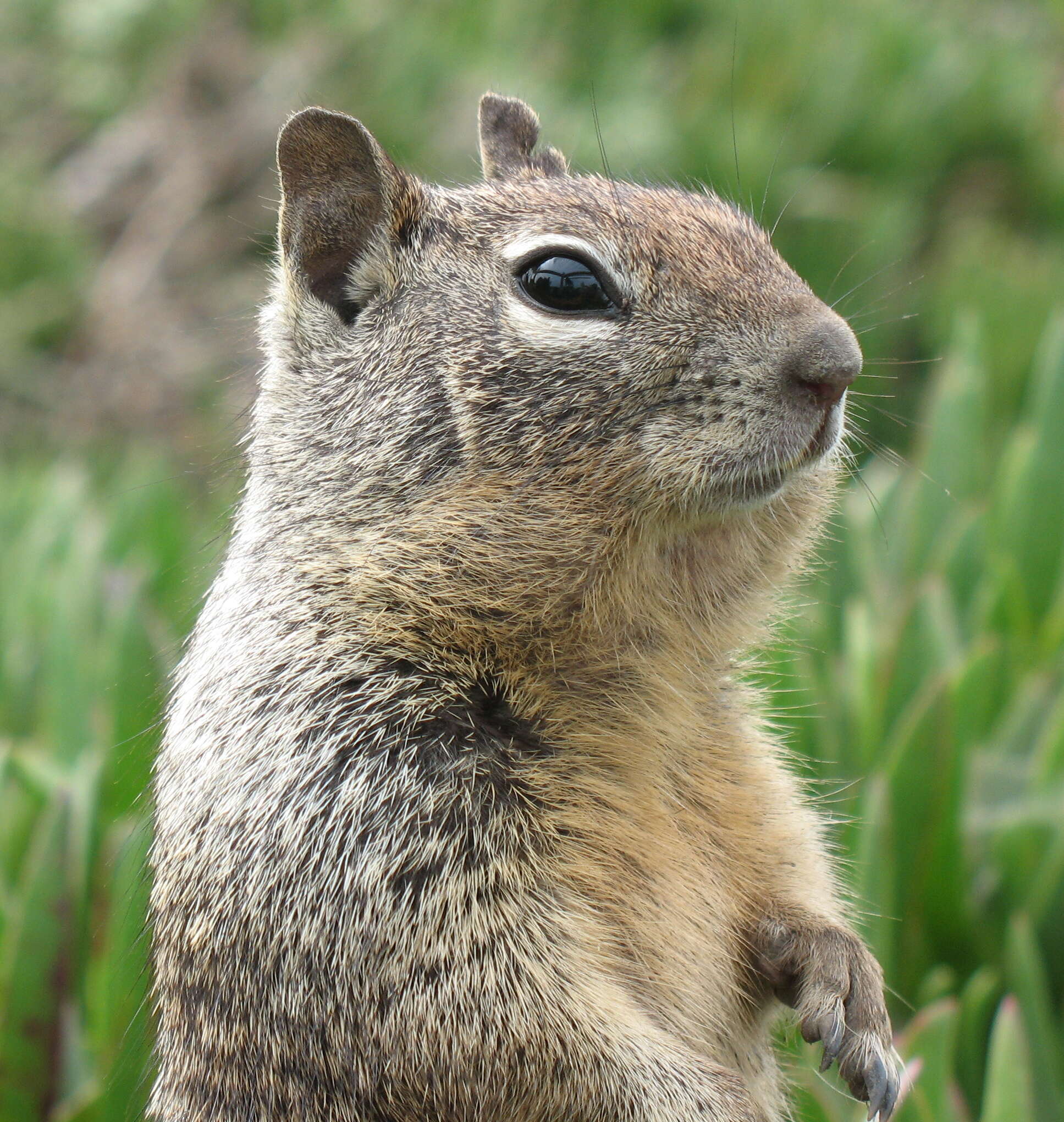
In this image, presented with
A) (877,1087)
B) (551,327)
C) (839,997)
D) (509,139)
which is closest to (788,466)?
(551,327)

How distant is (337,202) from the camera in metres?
2.15

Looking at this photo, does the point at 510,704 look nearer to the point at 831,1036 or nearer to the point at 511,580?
the point at 511,580

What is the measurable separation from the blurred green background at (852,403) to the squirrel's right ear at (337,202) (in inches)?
17.7

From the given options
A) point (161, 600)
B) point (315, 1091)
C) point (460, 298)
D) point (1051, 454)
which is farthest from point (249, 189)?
point (315, 1091)

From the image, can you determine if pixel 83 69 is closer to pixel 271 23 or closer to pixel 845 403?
pixel 271 23

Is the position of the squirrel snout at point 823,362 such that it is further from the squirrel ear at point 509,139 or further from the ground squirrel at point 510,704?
the squirrel ear at point 509,139

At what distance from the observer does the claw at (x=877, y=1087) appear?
1.79m

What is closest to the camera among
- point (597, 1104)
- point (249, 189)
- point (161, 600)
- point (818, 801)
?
point (597, 1104)

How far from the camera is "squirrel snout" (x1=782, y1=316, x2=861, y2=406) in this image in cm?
185

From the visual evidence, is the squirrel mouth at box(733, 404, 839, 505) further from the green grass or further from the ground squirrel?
the green grass

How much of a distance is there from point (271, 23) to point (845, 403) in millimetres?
7136

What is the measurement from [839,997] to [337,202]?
142 centimetres

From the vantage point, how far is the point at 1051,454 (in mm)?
3375

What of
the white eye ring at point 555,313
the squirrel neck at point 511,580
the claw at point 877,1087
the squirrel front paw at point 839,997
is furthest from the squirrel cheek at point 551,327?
the claw at point 877,1087
